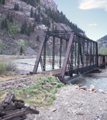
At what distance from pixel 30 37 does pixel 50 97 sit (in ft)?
271

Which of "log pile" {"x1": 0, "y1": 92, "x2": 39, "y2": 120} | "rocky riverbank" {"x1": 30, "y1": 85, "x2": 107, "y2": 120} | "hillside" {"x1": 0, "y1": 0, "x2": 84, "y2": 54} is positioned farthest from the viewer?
"hillside" {"x1": 0, "y1": 0, "x2": 84, "y2": 54}

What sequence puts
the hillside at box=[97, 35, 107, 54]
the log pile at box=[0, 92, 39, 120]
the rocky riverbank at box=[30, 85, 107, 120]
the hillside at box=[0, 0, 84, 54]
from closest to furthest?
the log pile at box=[0, 92, 39, 120], the rocky riverbank at box=[30, 85, 107, 120], the hillside at box=[0, 0, 84, 54], the hillside at box=[97, 35, 107, 54]

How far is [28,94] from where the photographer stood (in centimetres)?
683

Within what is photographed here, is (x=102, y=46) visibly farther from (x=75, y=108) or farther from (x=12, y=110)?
(x=12, y=110)

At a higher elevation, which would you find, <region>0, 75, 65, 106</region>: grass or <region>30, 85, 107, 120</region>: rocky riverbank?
<region>0, 75, 65, 106</region>: grass

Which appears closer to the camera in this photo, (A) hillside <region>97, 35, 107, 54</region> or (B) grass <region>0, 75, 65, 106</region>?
(B) grass <region>0, 75, 65, 106</region>

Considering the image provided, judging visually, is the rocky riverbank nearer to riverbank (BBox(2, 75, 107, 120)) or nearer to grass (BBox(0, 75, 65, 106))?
riverbank (BBox(2, 75, 107, 120))

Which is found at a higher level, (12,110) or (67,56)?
(67,56)

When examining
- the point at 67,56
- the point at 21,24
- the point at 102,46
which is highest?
the point at 21,24

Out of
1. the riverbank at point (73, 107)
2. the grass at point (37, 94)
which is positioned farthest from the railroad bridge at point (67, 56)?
the riverbank at point (73, 107)

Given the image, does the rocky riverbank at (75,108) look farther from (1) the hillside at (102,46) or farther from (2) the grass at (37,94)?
(1) the hillside at (102,46)

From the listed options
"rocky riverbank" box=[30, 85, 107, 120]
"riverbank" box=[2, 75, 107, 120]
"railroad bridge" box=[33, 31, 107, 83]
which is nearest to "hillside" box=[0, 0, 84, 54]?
"railroad bridge" box=[33, 31, 107, 83]

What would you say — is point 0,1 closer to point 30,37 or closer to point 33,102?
point 30,37

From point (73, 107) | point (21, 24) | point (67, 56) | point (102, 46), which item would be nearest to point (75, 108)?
point (73, 107)
